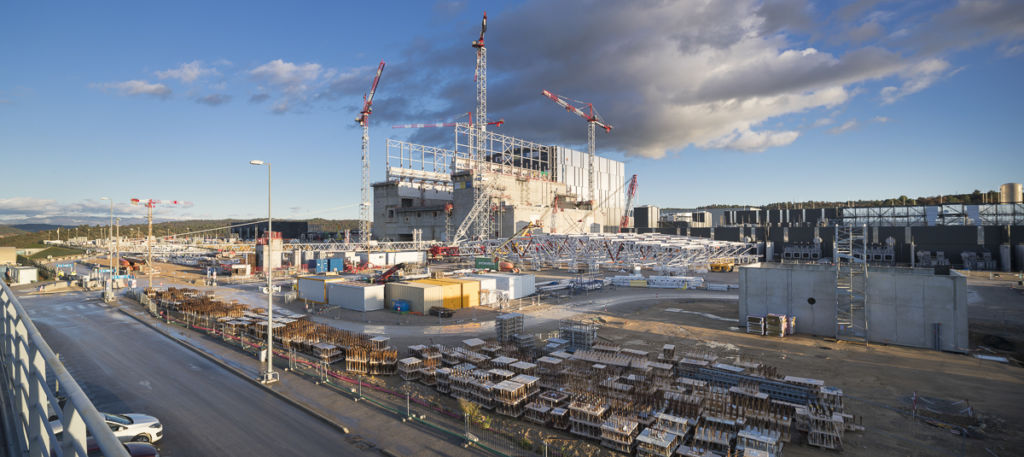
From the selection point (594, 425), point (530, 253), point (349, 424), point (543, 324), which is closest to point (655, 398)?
point (594, 425)

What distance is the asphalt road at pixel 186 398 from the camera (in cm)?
1321

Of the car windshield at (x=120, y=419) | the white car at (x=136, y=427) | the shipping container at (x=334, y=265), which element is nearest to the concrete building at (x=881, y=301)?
the white car at (x=136, y=427)

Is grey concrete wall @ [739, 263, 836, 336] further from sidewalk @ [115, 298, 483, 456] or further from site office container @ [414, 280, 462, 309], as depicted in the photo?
sidewalk @ [115, 298, 483, 456]

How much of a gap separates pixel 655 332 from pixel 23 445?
2914 cm

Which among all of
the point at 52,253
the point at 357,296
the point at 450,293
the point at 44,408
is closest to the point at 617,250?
the point at 450,293

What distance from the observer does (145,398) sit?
1641cm

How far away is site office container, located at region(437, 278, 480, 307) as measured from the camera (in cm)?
3744

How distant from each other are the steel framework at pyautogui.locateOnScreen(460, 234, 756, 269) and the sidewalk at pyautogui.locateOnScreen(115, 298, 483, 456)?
44.6 m

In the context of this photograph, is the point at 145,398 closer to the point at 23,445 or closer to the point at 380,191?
the point at 23,445

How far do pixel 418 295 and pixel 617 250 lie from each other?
36.2 meters

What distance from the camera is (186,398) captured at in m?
16.4

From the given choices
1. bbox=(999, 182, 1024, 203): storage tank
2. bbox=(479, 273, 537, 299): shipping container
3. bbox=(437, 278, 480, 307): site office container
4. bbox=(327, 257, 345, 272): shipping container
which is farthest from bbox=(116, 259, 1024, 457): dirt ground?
bbox=(999, 182, 1024, 203): storage tank

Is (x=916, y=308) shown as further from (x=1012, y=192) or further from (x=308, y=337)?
(x=1012, y=192)

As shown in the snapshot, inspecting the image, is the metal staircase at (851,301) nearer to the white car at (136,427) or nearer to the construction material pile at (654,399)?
the construction material pile at (654,399)
